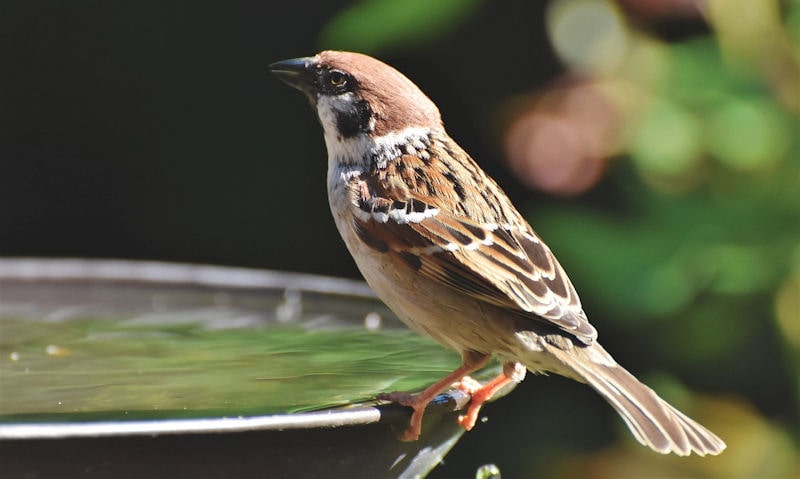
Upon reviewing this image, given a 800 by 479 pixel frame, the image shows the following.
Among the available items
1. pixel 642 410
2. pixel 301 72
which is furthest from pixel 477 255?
pixel 301 72

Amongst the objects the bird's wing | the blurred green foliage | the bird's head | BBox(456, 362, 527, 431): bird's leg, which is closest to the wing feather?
the bird's wing

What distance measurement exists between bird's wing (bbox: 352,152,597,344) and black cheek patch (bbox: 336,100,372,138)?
199 mm

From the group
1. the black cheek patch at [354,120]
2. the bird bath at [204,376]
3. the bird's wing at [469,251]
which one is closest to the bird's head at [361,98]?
the black cheek patch at [354,120]

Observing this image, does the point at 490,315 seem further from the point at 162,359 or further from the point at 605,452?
the point at 605,452

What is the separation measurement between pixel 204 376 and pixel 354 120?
763 millimetres

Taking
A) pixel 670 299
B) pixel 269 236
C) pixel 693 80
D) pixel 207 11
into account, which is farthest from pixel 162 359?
pixel 207 11

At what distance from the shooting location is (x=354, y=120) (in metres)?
2.63

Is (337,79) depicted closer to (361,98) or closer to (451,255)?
(361,98)

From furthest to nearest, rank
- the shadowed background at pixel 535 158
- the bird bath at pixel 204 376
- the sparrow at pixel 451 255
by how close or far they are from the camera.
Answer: the shadowed background at pixel 535 158 → the sparrow at pixel 451 255 → the bird bath at pixel 204 376

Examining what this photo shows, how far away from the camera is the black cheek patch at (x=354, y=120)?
2.62m

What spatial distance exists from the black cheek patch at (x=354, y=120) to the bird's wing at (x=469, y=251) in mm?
199

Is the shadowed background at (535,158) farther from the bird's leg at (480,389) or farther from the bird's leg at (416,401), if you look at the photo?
the bird's leg at (416,401)

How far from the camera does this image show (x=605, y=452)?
10.4 feet

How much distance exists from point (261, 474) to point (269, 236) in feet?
11.0
